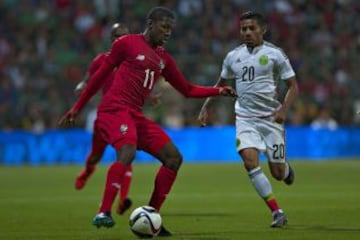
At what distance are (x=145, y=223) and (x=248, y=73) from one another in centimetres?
285

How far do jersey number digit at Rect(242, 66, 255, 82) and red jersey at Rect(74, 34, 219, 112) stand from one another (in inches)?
59.1

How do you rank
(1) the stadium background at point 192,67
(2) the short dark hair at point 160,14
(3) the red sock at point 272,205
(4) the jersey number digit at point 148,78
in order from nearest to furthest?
(2) the short dark hair at point 160,14
(4) the jersey number digit at point 148,78
(3) the red sock at point 272,205
(1) the stadium background at point 192,67

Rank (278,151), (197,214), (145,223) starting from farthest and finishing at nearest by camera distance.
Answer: (197,214) → (278,151) → (145,223)

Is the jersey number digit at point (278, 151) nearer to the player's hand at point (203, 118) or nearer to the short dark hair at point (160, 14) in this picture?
the player's hand at point (203, 118)

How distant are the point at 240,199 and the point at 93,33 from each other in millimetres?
16692

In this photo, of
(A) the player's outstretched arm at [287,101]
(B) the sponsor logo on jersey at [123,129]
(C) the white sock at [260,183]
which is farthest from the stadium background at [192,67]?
(B) the sponsor logo on jersey at [123,129]

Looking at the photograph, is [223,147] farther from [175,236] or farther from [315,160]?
[175,236]

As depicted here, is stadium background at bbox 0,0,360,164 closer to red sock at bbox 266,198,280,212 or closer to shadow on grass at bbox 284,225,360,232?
red sock at bbox 266,198,280,212

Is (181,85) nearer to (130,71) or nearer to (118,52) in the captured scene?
(130,71)

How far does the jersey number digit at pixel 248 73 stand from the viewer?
12.3m

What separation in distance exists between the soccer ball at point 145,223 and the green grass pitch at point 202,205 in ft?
0.99

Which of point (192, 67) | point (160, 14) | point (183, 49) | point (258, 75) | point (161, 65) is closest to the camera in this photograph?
point (160, 14)

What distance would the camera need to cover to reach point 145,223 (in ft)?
34.1

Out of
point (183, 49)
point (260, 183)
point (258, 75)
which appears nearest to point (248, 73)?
point (258, 75)
